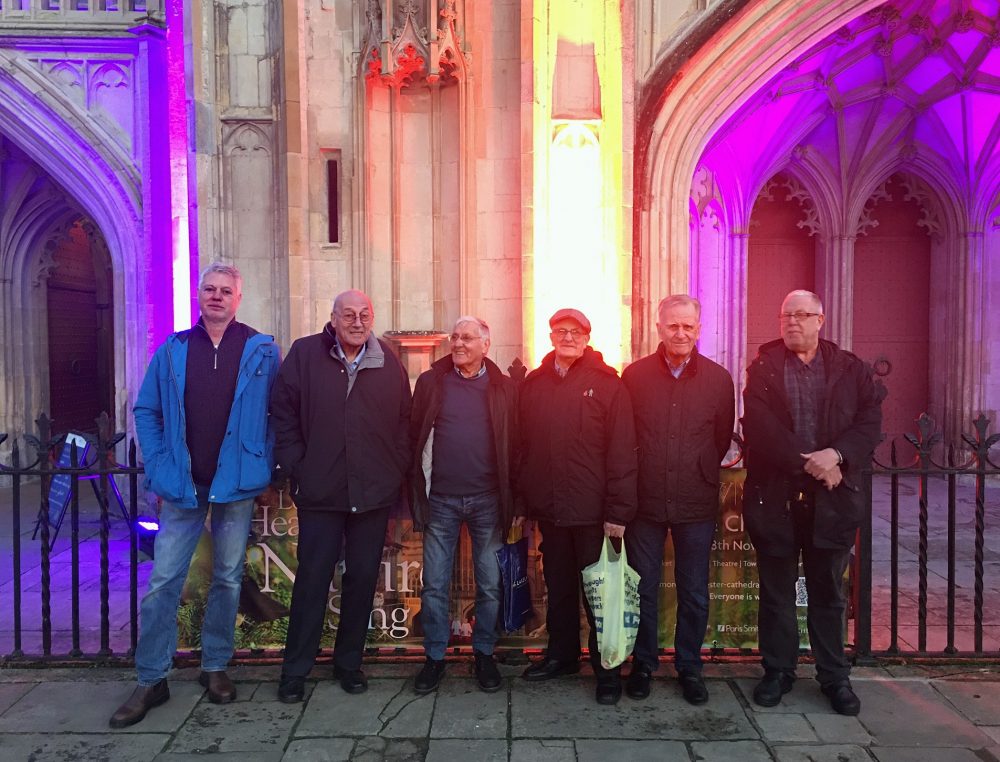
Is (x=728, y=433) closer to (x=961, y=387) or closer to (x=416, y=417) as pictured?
(x=416, y=417)

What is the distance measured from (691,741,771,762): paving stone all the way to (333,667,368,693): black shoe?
155 cm

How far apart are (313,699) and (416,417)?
142cm

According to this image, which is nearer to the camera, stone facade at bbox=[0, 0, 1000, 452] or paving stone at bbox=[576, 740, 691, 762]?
paving stone at bbox=[576, 740, 691, 762]

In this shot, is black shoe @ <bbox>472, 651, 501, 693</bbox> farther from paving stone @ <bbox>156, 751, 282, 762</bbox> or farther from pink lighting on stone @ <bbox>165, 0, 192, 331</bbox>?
pink lighting on stone @ <bbox>165, 0, 192, 331</bbox>

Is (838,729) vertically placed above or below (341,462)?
below

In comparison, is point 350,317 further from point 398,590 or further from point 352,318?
point 398,590

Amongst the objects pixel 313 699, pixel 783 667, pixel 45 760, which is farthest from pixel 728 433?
pixel 45 760

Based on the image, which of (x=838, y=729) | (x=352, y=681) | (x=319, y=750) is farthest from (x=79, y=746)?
(x=838, y=729)

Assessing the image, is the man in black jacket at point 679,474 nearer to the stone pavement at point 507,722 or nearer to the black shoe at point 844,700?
the stone pavement at point 507,722

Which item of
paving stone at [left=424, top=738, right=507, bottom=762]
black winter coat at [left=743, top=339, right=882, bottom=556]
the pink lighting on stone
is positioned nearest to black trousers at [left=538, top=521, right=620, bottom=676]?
paving stone at [left=424, top=738, right=507, bottom=762]

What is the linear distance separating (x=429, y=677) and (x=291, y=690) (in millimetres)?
648

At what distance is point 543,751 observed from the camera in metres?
3.12

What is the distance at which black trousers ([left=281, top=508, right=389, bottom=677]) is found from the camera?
3.57 meters

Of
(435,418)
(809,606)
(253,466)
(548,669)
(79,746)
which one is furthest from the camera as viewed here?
(548,669)
